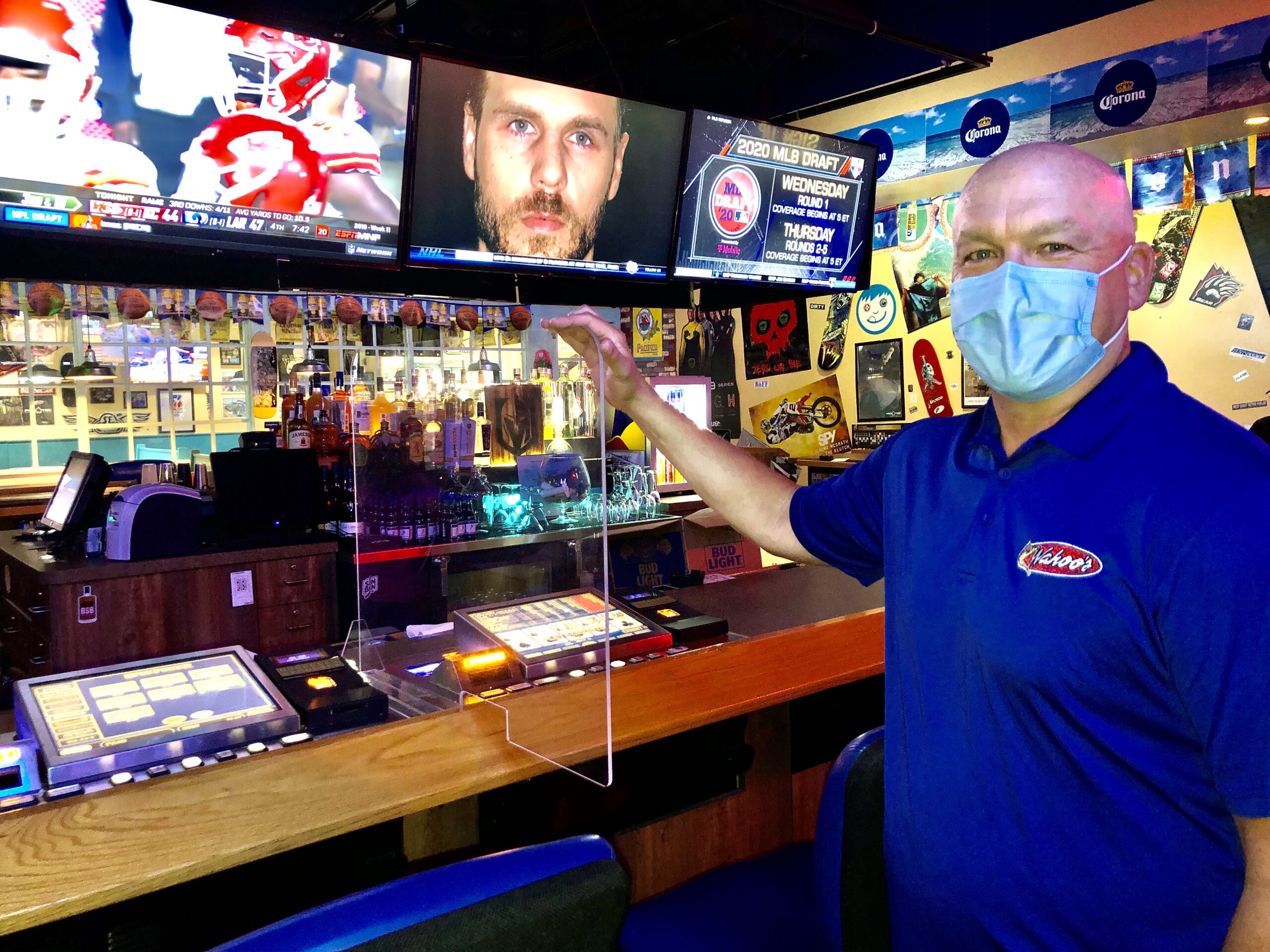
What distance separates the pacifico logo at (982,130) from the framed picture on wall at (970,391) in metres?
1.61

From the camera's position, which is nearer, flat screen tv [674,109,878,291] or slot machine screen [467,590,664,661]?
slot machine screen [467,590,664,661]

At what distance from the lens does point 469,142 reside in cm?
323

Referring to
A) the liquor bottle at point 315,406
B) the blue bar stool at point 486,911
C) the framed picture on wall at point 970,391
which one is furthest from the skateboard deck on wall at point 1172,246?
the blue bar stool at point 486,911

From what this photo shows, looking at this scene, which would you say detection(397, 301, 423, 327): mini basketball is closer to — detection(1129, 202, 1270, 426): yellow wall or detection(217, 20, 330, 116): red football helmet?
detection(217, 20, 330, 116): red football helmet

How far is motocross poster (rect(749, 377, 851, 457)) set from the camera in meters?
8.30

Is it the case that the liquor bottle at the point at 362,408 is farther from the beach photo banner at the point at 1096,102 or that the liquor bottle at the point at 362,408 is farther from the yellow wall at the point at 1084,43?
the yellow wall at the point at 1084,43

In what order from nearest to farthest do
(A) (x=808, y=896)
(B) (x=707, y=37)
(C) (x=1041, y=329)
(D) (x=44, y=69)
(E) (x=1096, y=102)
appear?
1. (C) (x=1041, y=329)
2. (A) (x=808, y=896)
3. (D) (x=44, y=69)
4. (E) (x=1096, y=102)
5. (B) (x=707, y=37)

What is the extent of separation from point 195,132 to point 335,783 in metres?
2.25

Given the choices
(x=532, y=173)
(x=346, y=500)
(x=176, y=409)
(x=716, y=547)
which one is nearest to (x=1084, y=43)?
(x=716, y=547)

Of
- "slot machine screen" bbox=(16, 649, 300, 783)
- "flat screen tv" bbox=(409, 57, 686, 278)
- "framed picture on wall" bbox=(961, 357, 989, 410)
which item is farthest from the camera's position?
"framed picture on wall" bbox=(961, 357, 989, 410)

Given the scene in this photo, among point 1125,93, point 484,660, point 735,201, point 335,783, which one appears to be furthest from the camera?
point 1125,93

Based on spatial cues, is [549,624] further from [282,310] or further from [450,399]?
[282,310]

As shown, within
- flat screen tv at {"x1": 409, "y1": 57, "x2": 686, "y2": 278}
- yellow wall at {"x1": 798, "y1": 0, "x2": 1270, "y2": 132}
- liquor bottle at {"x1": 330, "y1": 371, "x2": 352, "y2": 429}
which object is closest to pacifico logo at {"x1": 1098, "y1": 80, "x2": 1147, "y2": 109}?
yellow wall at {"x1": 798, "y1": 0, "x2": 1270, "y2": 132}

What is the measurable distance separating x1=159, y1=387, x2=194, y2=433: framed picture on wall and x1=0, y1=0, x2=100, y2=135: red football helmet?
7.25 metres
